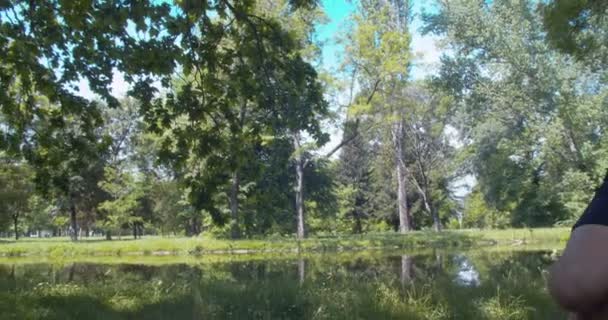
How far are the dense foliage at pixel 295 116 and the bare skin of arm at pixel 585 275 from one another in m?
5.88

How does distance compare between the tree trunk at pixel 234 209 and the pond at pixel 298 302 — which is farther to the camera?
the tree trunk at pixel 234 209

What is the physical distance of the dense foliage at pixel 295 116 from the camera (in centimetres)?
728

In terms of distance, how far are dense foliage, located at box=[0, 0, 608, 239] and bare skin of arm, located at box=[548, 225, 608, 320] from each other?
5.88 m

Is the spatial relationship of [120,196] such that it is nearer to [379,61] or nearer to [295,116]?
[379,61]

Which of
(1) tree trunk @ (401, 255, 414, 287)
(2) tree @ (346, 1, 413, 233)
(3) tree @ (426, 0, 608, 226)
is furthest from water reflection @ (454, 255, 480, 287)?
(2) tree @ (346, 1, 413, 233)

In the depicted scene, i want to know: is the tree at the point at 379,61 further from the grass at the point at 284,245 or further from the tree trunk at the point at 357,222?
the tree trunk at the point at 357,222

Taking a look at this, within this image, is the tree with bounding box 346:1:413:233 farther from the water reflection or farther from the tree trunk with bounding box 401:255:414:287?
the water reflection

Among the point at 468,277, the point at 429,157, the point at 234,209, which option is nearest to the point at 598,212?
the point at 468,277

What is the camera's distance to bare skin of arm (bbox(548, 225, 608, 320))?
3.12 feet

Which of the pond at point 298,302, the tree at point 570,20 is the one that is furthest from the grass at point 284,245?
the tree at point 570,20

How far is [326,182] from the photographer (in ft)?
143

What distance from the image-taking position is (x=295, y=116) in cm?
709

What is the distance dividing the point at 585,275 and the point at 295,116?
6.22m

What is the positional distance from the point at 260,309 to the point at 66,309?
2.90 metres
